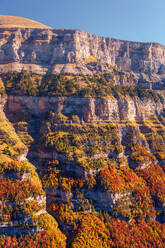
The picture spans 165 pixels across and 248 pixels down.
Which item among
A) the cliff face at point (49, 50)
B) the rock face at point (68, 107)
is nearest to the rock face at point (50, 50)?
the cliff face at point (49, 50)

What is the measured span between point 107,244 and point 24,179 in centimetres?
2884

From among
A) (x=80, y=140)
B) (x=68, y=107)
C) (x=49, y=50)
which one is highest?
(x=49, y=50)

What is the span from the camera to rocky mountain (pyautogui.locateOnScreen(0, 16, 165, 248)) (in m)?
47.2

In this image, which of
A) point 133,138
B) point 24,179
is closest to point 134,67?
point 133,138

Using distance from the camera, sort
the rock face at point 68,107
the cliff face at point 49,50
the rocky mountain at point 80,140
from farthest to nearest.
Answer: the cliff face at point 49,50 < the rock face at point 68,107 < the rocky mountain at point 80,140

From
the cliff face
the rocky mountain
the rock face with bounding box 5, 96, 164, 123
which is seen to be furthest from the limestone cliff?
the rock face with bounding box 5, 96, 164, 123

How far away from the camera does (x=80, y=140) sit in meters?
65.1

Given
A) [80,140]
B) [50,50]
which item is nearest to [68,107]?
[80,140]

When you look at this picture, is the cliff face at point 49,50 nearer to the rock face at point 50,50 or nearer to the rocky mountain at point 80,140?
the rock face at point 50,50

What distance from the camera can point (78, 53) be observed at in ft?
297

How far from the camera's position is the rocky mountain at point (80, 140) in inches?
1860

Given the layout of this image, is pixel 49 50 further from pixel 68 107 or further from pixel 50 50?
pixel 68 107

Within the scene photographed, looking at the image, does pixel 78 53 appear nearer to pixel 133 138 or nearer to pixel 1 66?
pixel 1 66

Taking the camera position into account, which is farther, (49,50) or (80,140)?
(49,50)
